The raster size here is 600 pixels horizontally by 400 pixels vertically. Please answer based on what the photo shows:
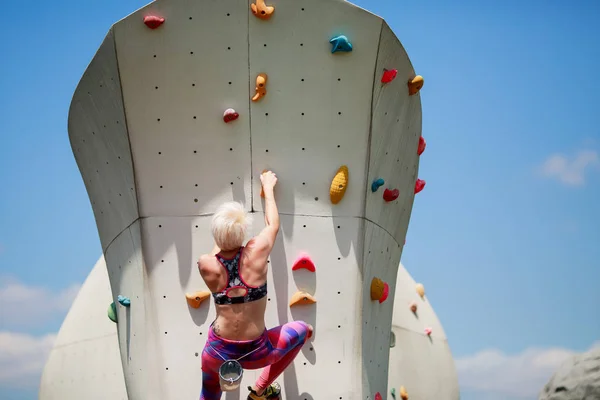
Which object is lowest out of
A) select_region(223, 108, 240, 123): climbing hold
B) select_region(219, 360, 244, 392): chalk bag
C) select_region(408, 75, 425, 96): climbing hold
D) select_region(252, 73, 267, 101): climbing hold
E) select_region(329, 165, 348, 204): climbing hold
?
select_region(219, 360, 244, 392): chalk bag

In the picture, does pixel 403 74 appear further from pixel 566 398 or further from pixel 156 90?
pixel 566 398

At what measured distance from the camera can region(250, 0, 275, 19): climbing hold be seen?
26.5ft

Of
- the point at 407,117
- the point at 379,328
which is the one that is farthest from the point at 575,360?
the point at 407,117

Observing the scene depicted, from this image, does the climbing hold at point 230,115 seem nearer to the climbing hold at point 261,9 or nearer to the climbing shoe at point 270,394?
the climbing hold at point 261,9

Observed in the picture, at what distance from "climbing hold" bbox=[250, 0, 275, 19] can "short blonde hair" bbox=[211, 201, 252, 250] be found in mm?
2314

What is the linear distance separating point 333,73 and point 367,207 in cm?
131

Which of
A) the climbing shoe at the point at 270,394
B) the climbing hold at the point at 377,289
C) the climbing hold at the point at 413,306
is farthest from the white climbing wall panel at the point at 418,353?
the climbing shoe at the point at 270,394

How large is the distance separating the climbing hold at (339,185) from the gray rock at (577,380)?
13.0ft

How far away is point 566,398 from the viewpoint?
10320mm

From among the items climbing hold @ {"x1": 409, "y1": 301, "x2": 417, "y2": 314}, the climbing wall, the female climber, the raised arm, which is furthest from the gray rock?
the female climber

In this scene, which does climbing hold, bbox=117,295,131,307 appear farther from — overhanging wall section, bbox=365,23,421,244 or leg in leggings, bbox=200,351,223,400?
overhanging wall section, bbox=365,23,421,244

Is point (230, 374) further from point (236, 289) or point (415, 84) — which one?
point (415, 84)

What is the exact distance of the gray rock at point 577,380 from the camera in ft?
32.9

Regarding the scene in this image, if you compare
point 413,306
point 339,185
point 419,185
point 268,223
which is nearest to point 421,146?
point 419,185
